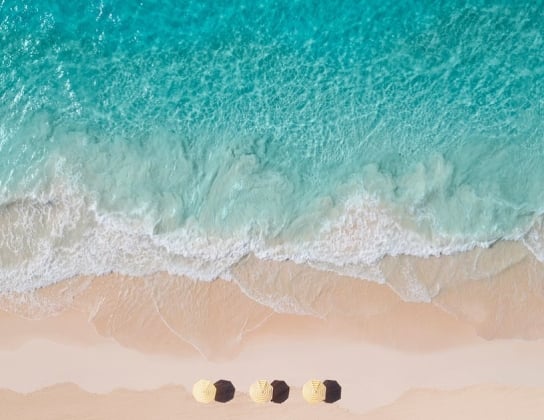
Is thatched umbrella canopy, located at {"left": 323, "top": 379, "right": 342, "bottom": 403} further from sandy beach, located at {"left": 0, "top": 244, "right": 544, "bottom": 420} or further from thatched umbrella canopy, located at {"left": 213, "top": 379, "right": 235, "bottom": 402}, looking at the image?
thatched umbrella canopy, located at {"left": 213, "top": 379, "right": 235, "bottom": 402}

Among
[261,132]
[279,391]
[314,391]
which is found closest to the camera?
[314,391]

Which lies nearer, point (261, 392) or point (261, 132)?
point (261, 392)

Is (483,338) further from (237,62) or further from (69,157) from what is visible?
(69,157)

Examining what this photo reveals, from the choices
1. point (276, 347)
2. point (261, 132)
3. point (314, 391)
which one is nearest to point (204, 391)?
point (276, 347)

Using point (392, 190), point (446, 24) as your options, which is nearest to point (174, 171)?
point (392, 190)

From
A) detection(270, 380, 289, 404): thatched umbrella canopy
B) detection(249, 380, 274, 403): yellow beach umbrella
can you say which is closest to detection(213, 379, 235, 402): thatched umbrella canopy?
detection(249, 380, 274, 403): yellow beach umbrella

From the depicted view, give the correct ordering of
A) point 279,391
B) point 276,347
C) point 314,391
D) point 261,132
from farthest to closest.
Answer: point 261,132 → point 276,347 → point 279,391 → point 314,391

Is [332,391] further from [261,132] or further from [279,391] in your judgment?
[261,132]

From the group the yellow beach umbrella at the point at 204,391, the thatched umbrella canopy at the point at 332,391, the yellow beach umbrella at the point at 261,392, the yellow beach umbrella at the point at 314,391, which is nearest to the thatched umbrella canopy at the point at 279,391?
the yellow beach umbrella at the point at 261,392
